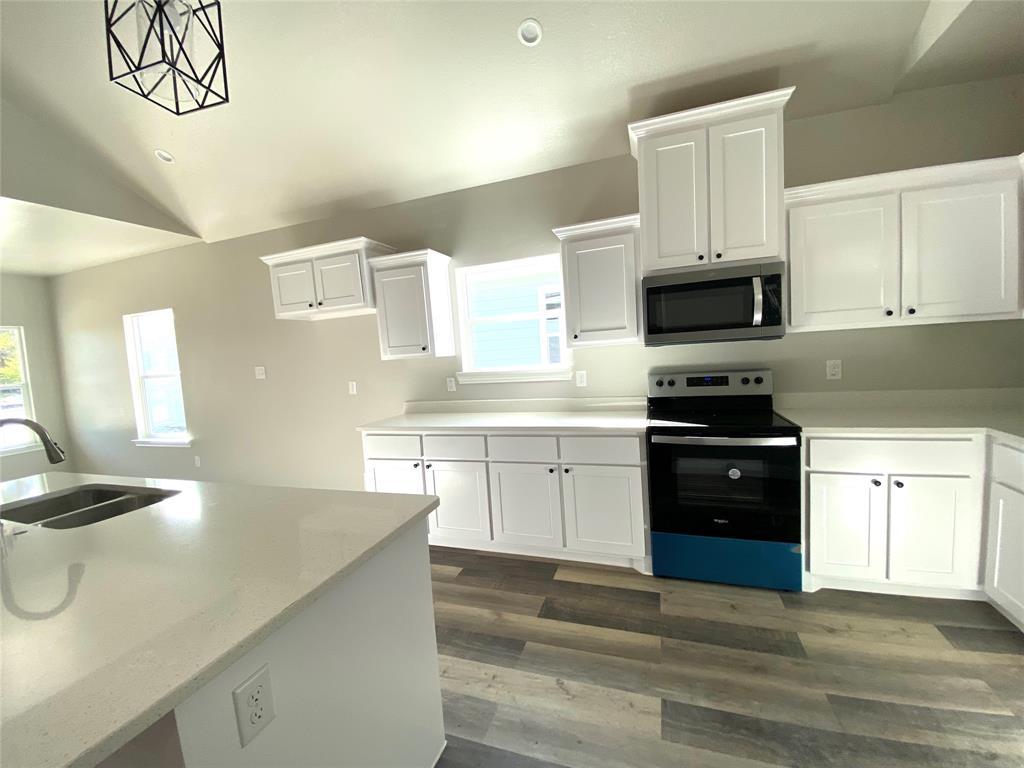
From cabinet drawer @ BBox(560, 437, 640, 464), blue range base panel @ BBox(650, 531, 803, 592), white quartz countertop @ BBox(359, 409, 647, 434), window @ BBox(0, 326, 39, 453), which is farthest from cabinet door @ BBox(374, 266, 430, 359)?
window @ BBox(0, 326, 39, 453)

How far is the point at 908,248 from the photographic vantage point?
6.94 feet

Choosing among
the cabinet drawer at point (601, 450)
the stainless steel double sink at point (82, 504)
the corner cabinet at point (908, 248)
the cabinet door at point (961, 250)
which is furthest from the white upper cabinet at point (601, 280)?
the stainless steel double sink at point (82, 504)

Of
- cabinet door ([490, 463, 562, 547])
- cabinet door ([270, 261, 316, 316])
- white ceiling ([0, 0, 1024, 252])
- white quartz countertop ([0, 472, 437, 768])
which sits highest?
white ceiling ([0, 0, 1024, 252])

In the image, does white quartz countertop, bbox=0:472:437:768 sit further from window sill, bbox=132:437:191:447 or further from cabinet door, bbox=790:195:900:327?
window sill, bbox=132:437:191:447

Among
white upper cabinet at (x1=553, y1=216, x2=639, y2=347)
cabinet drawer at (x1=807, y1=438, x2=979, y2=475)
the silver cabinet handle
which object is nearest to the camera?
cabinet drawer at (x1=807, y1=438, x2=979, y2=475)

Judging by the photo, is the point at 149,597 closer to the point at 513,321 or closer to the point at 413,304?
the point at 413,304

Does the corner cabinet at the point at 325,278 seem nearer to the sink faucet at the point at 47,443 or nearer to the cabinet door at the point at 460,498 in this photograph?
the cabinet door at the point at 460,498

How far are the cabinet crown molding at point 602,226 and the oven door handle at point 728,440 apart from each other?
4.07 feet

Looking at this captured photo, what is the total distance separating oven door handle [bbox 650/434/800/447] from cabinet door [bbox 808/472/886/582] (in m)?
0.24

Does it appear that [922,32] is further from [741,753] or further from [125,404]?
[125,404]

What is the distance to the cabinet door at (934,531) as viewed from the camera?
197 cm

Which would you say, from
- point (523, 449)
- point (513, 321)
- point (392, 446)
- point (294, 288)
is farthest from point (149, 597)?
point (294, 288)

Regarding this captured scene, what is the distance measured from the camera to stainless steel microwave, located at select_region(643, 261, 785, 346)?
7.24 feet

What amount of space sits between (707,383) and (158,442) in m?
5.45
